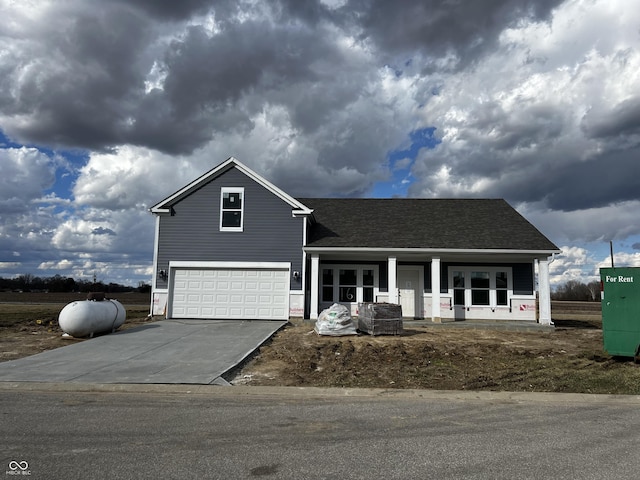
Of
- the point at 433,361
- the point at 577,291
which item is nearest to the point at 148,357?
the point at 433,361

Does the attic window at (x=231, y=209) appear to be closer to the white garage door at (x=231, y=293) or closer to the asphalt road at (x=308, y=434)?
the white garage door at (x=231, y=293)

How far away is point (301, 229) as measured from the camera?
61.9ft

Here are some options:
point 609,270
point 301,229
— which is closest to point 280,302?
point 301,229

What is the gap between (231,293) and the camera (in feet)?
61.2

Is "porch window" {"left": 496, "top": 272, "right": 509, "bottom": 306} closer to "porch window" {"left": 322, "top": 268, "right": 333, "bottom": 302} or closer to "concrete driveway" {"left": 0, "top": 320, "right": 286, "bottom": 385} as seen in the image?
"porch window" {"left": 322, "top": 268, "right": 333, "bottom": 302}

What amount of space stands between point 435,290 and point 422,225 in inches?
137

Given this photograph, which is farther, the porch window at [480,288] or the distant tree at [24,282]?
the distant tree at [24,282]

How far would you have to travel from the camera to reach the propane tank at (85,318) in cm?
1377

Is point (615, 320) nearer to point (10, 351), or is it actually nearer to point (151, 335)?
point (151, 335)

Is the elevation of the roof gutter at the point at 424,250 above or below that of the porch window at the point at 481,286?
above

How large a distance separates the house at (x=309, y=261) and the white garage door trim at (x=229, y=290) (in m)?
0.04

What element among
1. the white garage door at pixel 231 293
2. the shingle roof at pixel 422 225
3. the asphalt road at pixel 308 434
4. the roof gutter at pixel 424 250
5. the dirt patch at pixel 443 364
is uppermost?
the shingle roof at pixel 422 225

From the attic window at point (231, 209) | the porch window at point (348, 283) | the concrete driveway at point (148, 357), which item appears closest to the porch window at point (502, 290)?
the porch window at point (348, 283)

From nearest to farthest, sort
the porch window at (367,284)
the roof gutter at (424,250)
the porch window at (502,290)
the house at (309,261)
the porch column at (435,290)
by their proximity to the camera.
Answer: the roof gutter at (424,250)
the porch column at (435,290)
the house at (309,261)
the porch window at (502,290)
the porch window at (367,284)
